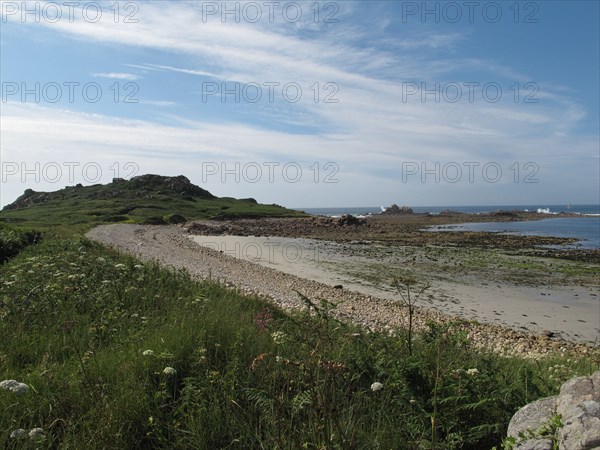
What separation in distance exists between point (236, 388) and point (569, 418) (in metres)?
2.57

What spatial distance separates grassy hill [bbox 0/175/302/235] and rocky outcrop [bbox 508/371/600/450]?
199 ft

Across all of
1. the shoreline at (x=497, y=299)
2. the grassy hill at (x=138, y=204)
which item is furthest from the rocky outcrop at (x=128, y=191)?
the shoreline at (x=497, y=299)

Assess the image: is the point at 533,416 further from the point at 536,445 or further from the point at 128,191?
the point at 128,191

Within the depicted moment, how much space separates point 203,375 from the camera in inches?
161

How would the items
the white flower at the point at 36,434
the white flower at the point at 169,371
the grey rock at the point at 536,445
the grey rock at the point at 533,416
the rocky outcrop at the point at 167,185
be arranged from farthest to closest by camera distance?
the rocky outcrop at the point at 167,185 < the white flower at the point at 169,371 < the grey rock at the point at 533,416 < the white flower at the point at 36,434 < the grey rock at the point at 536,445

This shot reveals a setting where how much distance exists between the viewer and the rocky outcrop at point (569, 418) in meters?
2.47

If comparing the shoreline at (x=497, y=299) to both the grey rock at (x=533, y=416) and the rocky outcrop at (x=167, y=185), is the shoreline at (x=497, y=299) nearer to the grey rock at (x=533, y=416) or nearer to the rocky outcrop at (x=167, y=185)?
the grey rock at (x=533, y=416)

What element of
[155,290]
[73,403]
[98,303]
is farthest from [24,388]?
[155,290]

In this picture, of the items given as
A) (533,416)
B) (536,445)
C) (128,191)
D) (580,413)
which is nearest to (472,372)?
(533,416)

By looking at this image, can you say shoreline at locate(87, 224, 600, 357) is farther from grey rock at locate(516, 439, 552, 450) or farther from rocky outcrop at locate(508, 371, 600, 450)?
grey rock at locate(516, 439, 552, 450)

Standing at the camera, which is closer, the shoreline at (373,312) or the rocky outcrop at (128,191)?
the shoreline at (373,312)

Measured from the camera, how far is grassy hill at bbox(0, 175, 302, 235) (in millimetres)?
68688

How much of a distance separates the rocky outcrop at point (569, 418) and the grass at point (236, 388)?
46 cm

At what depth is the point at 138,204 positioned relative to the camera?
8275 centimetres
